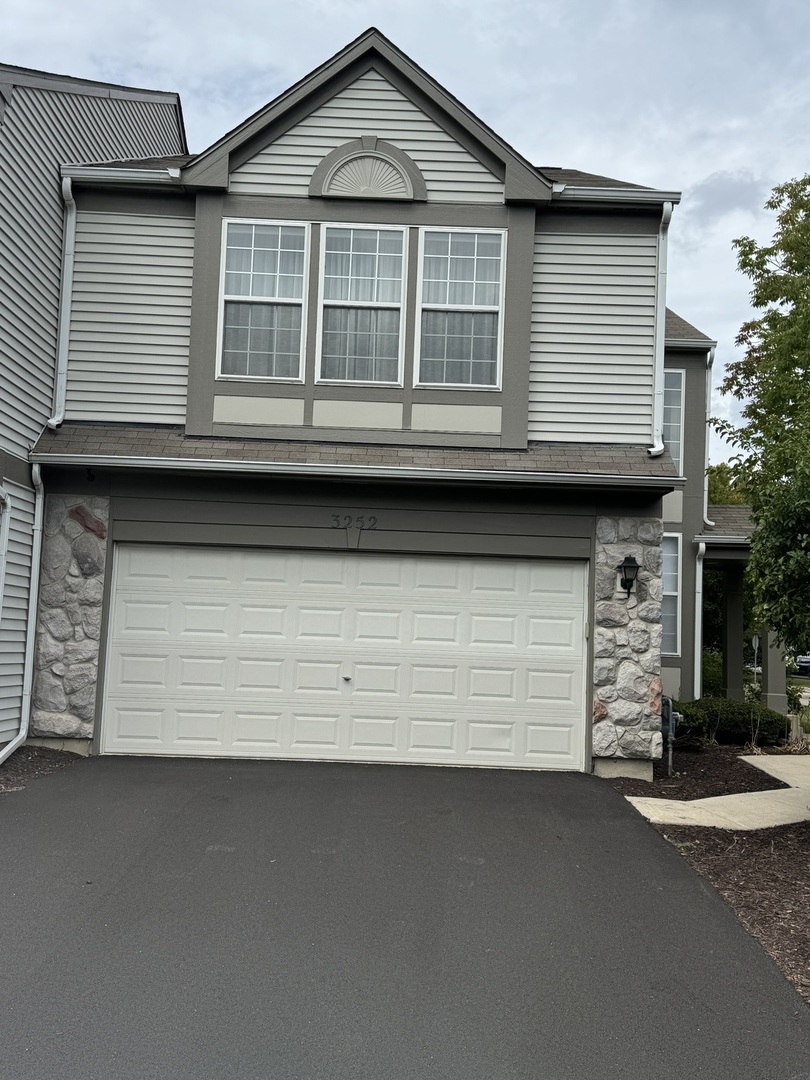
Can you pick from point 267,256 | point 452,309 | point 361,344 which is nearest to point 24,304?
point 267,256

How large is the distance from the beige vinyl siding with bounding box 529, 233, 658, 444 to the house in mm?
24

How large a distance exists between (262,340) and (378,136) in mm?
2361

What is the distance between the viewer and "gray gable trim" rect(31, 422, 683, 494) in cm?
876

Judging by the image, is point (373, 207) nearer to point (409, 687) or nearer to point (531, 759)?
point (409, 687)

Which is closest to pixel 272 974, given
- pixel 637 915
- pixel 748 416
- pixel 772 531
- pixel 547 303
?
pixel 637 915

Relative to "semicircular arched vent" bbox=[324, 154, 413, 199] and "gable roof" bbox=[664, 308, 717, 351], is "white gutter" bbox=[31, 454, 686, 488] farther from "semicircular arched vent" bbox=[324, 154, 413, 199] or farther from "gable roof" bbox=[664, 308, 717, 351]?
"gable roof" bbox=[664, 308, 717, 351]

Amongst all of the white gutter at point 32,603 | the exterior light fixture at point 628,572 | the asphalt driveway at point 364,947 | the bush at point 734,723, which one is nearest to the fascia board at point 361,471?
the white gutter at point 32,603

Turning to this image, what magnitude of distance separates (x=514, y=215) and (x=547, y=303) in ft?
3.04

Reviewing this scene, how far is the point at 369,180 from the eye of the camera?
9.39 m

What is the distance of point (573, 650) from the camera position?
901 centimetres

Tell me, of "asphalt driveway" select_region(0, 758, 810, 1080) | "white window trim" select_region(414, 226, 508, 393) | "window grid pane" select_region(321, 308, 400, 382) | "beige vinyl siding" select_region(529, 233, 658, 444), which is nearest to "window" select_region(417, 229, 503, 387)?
"white window trim" select_region(414, 226, 508, 393)

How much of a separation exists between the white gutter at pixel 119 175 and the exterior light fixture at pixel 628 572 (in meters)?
5.73

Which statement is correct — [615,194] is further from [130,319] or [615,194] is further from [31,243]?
[31,243]

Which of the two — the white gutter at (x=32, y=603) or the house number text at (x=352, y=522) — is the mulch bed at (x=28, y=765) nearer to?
the white gutter at (x=32, y=603)
